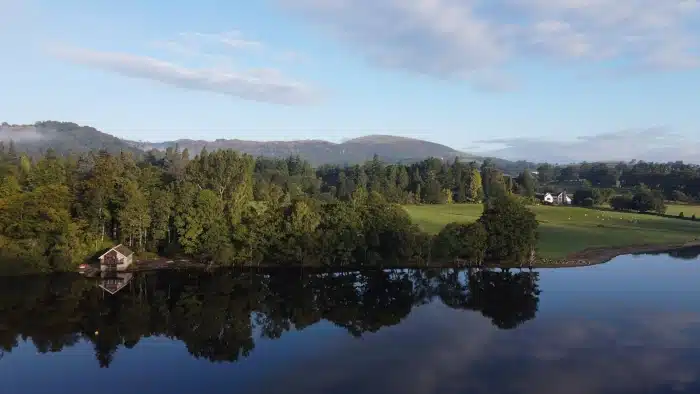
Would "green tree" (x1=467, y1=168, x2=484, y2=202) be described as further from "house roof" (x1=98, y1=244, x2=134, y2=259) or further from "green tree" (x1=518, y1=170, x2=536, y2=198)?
"house roof" (x1=98, y1=244, x2=134, y2=259)

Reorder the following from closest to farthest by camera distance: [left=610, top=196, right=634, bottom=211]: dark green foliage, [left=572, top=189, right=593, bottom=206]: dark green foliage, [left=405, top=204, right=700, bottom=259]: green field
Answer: [left=405, top=204, right=700, bottom=259]: green field, [left=610, top=196, right=634, bottom=211]: dark green foliage, [left=572, top=189, right=593, bottom=206]: dark green foliage

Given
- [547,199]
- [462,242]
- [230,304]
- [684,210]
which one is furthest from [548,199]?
[230,304]

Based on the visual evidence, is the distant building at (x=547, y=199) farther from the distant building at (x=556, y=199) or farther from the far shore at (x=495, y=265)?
the far shore at (x=495, y=265)

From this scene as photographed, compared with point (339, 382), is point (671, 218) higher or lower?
higher

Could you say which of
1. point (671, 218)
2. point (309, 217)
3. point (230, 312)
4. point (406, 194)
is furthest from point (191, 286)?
point (671, 218)

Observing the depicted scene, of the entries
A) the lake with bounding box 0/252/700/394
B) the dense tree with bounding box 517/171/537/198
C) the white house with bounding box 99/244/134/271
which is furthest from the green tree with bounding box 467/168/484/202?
the white house with bounding box 99/244/134/271

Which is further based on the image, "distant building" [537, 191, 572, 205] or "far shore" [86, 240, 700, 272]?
"distant building" [537, 191, 572, 205]

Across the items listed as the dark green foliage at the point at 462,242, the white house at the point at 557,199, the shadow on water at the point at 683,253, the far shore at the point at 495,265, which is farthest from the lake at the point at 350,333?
the white house at the point at 557,199

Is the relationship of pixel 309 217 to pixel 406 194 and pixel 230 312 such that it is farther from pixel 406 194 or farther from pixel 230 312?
pixel 406 194
